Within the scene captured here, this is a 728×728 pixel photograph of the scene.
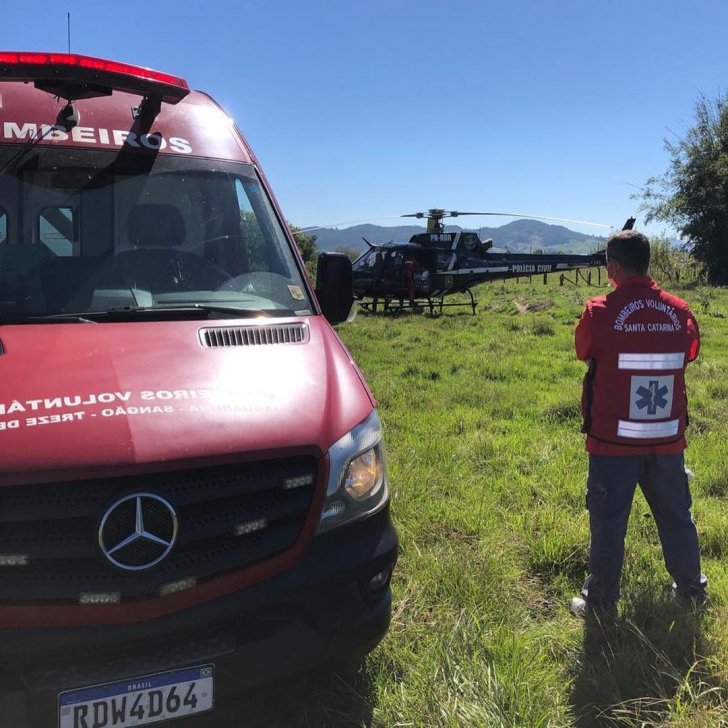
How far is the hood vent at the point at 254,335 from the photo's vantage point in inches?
101

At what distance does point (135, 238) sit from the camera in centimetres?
305

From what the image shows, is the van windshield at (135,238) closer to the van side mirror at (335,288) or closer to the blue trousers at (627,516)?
the van side mirror at (335,288)

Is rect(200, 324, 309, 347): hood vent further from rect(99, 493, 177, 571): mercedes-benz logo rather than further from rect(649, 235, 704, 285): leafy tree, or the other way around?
rect(649, 235, 704, 285): leafy tree

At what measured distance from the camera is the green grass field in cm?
239

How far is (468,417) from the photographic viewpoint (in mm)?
6359

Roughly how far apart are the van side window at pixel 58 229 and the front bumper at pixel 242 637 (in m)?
1.78

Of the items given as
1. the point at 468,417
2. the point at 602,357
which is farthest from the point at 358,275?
the point at 602,357

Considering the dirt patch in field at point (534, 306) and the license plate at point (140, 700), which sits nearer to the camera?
the license plate at point (140, 700)

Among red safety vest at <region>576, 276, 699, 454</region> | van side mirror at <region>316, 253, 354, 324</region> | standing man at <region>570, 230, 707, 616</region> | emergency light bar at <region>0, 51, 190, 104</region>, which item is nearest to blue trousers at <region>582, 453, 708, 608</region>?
standing man at <region>570, 230, 707, 616</region>

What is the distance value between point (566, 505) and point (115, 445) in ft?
10.7

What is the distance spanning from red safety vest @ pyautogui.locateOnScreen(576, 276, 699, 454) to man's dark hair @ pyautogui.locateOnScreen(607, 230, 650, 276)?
6 cm

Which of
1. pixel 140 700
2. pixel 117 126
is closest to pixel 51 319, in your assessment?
pixel 117 126

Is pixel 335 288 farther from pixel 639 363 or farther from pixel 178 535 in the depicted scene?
pixel 178 535

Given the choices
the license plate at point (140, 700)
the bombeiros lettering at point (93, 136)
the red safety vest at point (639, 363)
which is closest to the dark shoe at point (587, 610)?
the red safety vest at point (639, 363)
